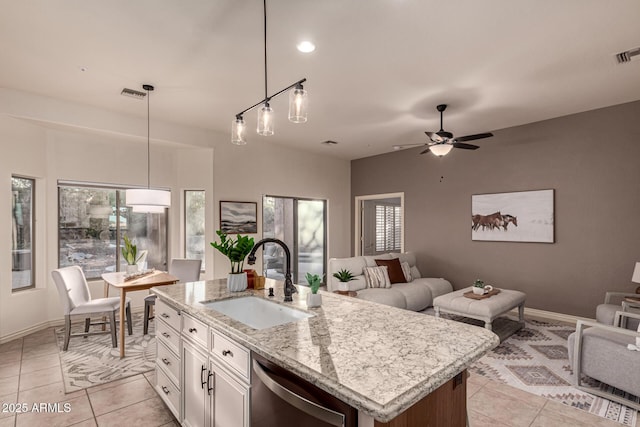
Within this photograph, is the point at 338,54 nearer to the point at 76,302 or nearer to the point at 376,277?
the point at 376,277

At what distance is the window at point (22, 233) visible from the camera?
13.5ft

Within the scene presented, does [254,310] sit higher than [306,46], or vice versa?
[306,46]

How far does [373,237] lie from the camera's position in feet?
24.7

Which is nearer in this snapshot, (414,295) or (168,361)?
(168,361)

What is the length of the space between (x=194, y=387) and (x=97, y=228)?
4.05m

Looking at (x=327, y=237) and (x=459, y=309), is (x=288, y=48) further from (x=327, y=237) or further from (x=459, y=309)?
(x=327, y=237)

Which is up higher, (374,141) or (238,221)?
(374,141)

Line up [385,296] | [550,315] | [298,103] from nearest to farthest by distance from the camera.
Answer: [298,103] → [385,296] → [550,315]

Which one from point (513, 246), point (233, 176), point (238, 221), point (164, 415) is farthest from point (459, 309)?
point (233, 176)

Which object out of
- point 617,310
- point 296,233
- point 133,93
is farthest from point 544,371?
point 133,93

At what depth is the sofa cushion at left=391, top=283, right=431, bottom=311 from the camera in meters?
4.67

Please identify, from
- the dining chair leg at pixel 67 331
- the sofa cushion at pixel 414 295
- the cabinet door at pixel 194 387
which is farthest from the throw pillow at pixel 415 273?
the dining chair leg at pixel 67 331

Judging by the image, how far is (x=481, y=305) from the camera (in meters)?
3.77

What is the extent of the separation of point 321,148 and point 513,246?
3.78 m
